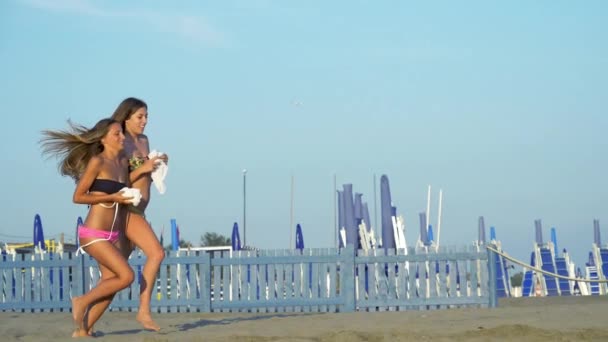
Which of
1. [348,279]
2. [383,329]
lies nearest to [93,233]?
[383,329]

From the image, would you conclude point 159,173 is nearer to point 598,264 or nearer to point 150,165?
point 150,165

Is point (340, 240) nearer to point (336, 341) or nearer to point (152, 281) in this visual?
point (152, 281)

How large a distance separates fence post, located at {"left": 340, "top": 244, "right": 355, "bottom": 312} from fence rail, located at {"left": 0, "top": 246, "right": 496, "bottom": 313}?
0.05 feet

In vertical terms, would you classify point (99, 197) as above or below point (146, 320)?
above

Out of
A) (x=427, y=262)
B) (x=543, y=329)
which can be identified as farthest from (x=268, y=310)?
(x=543, y=329)

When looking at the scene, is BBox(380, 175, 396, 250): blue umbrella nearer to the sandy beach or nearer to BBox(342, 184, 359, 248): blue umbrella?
BBox(342, 184, 359, 248): blue umbrella

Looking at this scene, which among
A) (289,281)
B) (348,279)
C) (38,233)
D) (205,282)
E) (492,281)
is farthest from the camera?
(38,233)

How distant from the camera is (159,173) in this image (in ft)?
27.0

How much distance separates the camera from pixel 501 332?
694 centimetres

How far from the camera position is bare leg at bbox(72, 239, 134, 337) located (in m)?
7.64

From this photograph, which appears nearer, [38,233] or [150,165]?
[150,165]

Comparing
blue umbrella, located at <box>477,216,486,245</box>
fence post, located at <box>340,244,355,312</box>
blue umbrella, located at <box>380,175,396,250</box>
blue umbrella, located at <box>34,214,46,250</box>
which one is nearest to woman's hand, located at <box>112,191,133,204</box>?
fence post, located at <box>340,244,355,312</box>

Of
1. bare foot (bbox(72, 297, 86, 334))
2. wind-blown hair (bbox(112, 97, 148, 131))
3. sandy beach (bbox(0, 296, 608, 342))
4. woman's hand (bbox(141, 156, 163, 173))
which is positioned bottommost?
sandy beach (bbox(0, 296, 608, 342))

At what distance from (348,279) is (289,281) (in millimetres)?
944
